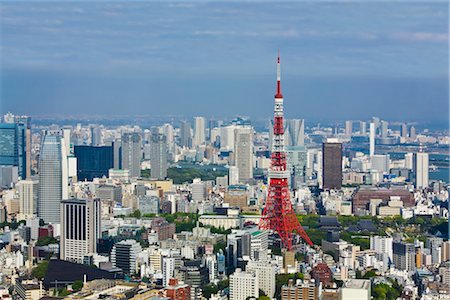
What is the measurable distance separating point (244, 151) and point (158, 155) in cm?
147

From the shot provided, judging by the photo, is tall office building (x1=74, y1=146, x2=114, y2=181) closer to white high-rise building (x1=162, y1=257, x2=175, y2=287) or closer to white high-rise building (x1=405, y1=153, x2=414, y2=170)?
white high-rise building (x1=405, y1=153, x2=414, y2=170)

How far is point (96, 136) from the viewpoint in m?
15.1

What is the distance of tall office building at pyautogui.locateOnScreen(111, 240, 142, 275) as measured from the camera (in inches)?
310

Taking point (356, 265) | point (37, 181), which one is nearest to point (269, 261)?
point (356, 265)

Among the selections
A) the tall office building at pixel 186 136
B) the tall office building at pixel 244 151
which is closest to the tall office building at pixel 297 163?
the tall office building at pixel 244 151

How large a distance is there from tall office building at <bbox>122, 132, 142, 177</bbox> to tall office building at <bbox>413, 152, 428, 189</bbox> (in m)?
4.39

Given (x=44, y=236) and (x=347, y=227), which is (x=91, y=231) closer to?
(x=44, y=236)

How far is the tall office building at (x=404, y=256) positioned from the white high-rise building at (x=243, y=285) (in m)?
1.50

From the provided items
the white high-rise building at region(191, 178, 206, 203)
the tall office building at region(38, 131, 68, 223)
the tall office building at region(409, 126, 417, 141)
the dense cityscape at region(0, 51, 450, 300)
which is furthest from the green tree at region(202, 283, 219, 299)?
the tall office building at region(409, 126, 417, 141)

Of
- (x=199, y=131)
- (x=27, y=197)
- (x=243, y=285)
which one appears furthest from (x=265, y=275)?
(x=199, y=131)

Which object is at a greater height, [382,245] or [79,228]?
[79,228]

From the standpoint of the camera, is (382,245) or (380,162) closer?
(382,245)

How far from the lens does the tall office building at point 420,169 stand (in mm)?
13055

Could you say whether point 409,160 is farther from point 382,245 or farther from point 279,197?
point 382,245
